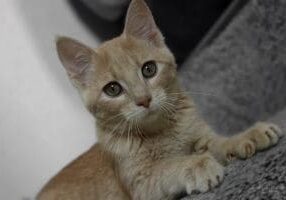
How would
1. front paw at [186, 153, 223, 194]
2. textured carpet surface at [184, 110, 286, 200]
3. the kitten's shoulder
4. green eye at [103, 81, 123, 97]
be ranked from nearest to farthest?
textured carpet surface at [184, 110, 286, 200] < front paw at [186, 153, 223, 194] < green eye at [103, 81, 123, 97] < the kitten's shoulder

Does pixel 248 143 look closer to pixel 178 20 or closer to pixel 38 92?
pixel 178 20

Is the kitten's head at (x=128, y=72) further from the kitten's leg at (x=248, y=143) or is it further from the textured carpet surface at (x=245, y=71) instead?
the textured carpet surface at (x=245, y=71)

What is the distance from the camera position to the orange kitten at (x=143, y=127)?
1.35m

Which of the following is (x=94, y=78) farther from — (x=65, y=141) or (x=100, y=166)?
(x=65, y=141)

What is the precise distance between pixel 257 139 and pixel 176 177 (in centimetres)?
19

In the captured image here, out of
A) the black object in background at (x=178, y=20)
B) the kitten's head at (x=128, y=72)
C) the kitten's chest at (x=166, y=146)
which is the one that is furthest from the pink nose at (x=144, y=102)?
the black object in background at (x=178, y=20)

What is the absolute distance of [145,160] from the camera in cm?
144

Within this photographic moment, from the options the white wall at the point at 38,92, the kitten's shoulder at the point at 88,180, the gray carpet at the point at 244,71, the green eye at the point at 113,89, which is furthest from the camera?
the white wall at the point at 38,92

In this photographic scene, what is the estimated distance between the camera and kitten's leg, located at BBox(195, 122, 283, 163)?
52.1 inches

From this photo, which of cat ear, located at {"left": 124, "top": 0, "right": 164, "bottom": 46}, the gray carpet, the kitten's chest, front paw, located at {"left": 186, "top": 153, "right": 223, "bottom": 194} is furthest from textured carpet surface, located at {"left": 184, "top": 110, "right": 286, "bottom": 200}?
the gray carpet

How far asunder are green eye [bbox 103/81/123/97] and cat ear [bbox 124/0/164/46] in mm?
161

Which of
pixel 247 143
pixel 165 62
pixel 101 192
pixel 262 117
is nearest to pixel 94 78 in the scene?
pixel 165 62

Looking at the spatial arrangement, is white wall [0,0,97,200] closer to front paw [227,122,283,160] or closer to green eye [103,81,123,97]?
green eye [103,81,123,97]

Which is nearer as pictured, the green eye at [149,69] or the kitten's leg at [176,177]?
the kitten's leg at [176,177]
